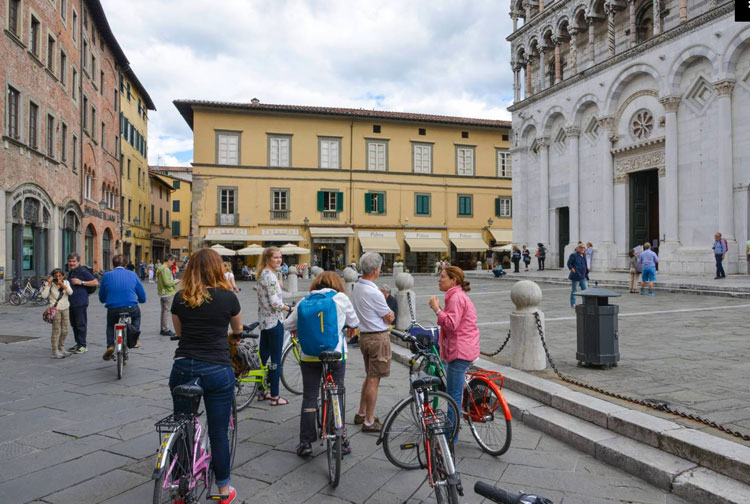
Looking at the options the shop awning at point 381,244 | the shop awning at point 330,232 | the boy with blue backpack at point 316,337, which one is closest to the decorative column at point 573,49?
the shop awning at point 381,244

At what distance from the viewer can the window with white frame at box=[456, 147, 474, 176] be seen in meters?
40.2

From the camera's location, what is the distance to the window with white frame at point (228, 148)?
35.3 metres

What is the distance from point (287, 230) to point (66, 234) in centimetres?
1532

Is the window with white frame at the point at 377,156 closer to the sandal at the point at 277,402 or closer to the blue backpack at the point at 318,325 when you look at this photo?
the sandal at the point at 277,402

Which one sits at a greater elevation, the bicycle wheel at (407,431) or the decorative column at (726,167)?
the decorative column at (726,167)

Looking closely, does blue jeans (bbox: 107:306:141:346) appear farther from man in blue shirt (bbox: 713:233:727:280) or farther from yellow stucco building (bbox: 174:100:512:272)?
yellow stucco building (bbox: 174:100:512:272)

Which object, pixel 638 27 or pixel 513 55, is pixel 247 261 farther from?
pixel 638 27

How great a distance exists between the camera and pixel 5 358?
8.02 metres

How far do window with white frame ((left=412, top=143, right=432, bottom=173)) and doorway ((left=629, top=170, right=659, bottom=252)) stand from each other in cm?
1700

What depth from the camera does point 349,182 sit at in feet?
124

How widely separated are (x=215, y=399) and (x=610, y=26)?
87.6 feet

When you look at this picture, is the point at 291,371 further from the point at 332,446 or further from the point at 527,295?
the point at 527,295

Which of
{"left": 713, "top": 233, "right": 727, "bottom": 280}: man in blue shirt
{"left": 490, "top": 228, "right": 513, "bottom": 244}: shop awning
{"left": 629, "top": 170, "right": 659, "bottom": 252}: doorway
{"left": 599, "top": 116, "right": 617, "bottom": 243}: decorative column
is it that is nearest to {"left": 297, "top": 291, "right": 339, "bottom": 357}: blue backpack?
{"left": 713, "top": 233, "right": 727, "bottom": 280}: man in blue shirt

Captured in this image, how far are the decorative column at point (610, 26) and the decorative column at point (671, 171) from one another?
450 cm
